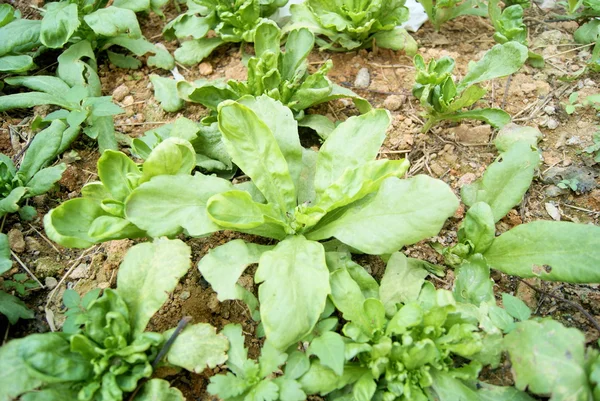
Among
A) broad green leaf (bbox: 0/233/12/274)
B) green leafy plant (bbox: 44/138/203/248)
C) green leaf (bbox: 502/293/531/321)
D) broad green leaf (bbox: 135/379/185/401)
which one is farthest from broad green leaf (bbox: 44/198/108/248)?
green leaf (bbox: 502/293/531/321)

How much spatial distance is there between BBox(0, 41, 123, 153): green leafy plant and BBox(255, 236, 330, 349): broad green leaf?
44.1 inches

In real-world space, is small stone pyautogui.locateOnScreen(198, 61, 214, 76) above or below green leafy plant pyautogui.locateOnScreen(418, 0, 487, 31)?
below

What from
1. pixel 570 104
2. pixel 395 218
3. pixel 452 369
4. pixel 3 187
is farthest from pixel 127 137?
pixel 570 104

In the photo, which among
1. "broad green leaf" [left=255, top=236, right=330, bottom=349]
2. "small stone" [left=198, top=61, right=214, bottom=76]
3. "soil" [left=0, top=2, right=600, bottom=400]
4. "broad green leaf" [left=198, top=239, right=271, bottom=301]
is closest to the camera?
"broad green leaf" [left=255, top=236, right=330, bottom=349]

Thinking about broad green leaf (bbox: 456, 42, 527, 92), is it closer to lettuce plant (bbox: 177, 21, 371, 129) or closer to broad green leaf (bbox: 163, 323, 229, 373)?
lettuce plant (bbox: 177, 21, 371, 129)

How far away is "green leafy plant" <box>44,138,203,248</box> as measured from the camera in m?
1.83

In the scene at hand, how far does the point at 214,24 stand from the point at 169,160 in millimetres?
1247

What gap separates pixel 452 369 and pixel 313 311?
0.51m

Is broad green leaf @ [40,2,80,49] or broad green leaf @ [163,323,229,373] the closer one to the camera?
broad green leaf @ [163,323,229,373]

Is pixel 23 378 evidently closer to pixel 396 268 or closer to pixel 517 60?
pixel 396 268

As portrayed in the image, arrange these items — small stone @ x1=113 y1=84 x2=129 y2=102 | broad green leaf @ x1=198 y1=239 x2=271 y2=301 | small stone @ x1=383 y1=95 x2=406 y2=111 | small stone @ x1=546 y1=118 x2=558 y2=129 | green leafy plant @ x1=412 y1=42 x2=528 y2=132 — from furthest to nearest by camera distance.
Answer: small stone @ x1=113 y1=84 x2=129 y2=102 → small stone @ x1=383 y1=95 x2=406 y2=111 → small stone @ x1=546 y1=118 x2=558 y2=129 → green leafy plant @ x1=412 y1=42 x2=528 y2=132 → broad green leaf @ x1=198 y1=239 x2=271 y2=301

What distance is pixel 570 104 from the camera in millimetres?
2551

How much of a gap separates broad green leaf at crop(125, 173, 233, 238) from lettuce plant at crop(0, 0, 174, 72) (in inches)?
44.3

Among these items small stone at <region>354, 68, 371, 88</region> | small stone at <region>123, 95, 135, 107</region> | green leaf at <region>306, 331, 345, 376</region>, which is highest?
small stone at <region>354, 68, 371, 88</region>
